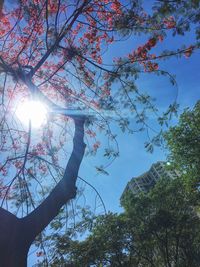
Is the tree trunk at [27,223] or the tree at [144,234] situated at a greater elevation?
the tree at [144,234]

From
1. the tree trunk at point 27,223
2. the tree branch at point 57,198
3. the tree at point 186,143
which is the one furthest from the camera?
the tree at point 186,143

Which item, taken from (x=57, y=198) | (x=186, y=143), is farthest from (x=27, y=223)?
(x=186, y=143)

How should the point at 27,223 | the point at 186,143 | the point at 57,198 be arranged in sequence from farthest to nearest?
the point at 186,143 < the point at 57,198 < the point at 27,223

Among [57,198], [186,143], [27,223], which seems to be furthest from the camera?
[186,143]

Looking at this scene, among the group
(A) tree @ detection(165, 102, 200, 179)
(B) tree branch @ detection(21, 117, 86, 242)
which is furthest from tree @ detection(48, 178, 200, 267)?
(B) tree branch @ detection(21, 117, 86, 242)

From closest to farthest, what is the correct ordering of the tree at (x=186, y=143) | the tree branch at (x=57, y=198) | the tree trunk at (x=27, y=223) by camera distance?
1. the tree trunk at (x=27, y=223)
2. the tree branch at (x=57, y=198)
3. the tree at (x=186, y=143)

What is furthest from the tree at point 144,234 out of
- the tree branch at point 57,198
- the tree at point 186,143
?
the tree branch at point 57,198

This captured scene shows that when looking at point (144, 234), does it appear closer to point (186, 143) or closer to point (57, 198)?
point (186, 143)

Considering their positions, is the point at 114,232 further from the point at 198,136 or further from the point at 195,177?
the point at 198,136

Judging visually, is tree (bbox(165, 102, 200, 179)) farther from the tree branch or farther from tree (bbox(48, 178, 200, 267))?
the tree branch

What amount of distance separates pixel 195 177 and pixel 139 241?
6.88 meters

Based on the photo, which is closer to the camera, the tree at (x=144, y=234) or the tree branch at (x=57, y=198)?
the tree branch at (x=57, y=198)

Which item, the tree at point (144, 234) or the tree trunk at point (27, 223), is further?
the tree at point (144, 234)

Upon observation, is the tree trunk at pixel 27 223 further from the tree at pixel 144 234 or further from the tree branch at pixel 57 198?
the tree at pixel 144 234
